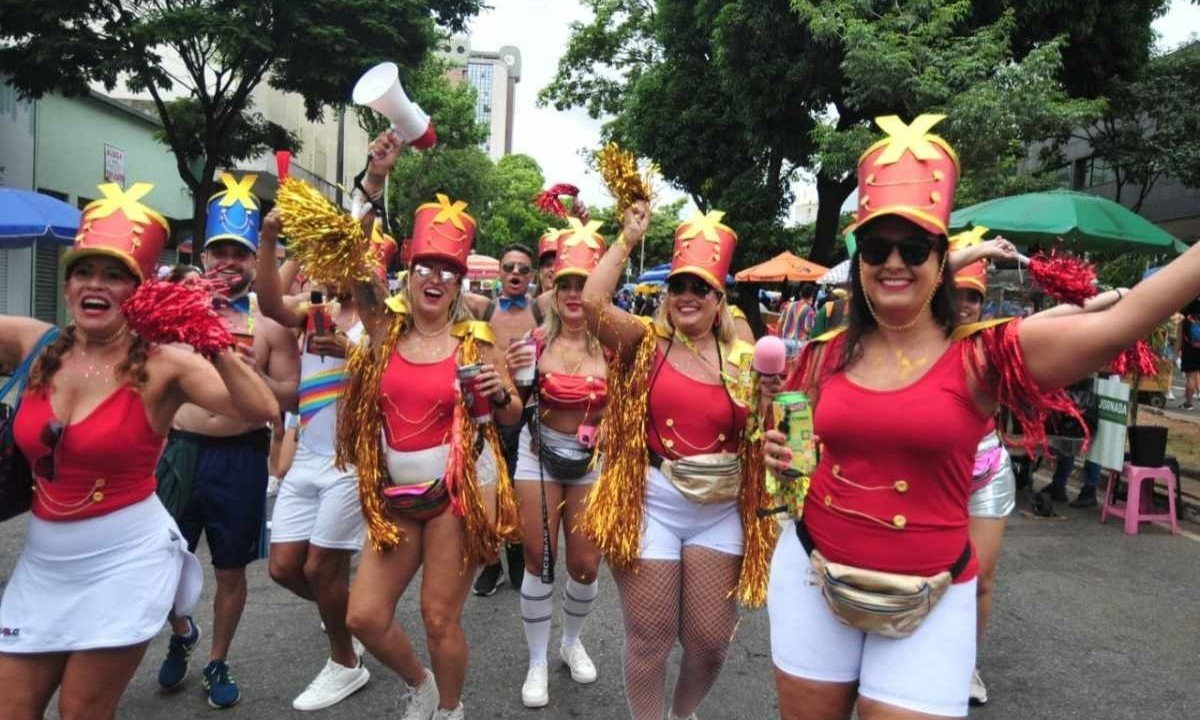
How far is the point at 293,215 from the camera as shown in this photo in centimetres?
326

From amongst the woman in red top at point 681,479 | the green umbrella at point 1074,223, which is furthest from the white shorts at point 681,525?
the green umbrella at point 1074,223

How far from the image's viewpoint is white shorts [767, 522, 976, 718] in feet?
7.00

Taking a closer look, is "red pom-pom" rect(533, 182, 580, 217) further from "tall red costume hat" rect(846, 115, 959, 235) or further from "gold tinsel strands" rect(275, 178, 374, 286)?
"tall red costume hat" rect(846, 115, 959, 235)

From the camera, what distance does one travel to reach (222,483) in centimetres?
381

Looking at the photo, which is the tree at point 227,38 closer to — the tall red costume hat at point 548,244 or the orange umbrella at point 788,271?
the orange umbrella at point 788,271

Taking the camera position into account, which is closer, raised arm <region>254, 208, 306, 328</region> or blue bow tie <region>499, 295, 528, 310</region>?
raised arm <region>254, 208, 306, 328</region>

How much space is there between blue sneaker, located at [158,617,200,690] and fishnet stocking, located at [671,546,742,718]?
217 centimetres

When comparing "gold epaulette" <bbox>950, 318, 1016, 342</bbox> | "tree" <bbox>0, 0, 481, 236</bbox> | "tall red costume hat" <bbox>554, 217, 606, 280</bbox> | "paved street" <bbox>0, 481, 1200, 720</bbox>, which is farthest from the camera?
"tree" <bbox>0, 0, 481, 236</bbox>

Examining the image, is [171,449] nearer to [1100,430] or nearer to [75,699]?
[75,699]

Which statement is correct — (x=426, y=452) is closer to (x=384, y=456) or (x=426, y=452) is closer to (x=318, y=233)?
(x=384, y=456)

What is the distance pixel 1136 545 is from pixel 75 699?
22.7 ft

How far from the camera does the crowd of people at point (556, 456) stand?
217cm

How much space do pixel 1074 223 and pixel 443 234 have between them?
602cm

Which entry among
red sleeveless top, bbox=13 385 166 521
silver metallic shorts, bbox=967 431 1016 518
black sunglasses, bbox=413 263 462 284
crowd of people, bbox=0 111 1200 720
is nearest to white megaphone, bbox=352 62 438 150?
crowd of people, bbox=0 111 1200 720
